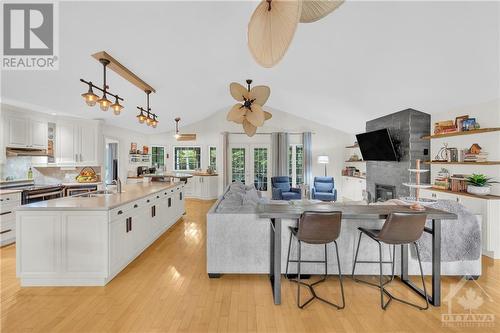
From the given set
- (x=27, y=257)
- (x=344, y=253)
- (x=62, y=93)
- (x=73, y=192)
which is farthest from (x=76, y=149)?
(x=344, y=253)

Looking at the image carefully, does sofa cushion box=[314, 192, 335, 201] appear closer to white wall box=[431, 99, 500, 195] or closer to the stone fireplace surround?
the stone fireplace surround

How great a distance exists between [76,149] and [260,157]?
5.39m

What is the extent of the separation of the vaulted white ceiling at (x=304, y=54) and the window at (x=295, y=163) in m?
3.13

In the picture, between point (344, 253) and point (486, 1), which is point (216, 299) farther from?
point (486, 1)

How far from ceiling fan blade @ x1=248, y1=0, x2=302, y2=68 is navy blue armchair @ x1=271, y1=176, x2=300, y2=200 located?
5876 millimetres

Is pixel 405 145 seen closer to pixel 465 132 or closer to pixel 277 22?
pixel 465 132

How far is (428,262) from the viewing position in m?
2.77

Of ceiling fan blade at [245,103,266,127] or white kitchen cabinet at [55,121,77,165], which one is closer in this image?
ceiling fan blade at [245,103,266,127]

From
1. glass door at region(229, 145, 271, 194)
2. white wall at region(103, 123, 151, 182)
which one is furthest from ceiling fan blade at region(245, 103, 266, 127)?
glass door at region(229, 145, 271, 194)

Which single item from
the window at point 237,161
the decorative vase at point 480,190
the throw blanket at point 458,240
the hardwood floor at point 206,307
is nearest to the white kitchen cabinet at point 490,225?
the decorative vase at point 480,190

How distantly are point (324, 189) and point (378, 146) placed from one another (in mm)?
2140

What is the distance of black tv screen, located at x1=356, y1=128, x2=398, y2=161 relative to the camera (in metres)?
5.17

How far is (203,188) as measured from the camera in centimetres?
823

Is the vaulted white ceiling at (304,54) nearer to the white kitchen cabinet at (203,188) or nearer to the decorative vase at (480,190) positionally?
the decorative vase at (480,190)
